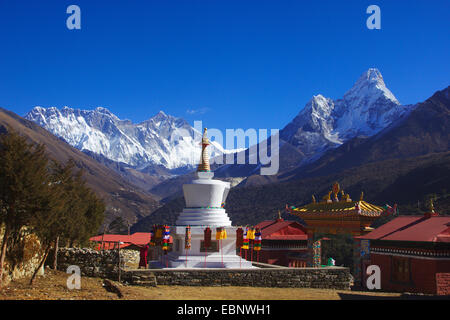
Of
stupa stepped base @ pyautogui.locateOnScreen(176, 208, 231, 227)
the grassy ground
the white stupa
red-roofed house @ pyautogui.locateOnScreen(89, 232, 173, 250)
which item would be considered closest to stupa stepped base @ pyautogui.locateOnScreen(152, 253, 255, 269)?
the white stupa

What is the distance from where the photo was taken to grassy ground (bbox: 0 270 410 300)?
14398mm

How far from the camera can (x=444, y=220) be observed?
22.7 metres

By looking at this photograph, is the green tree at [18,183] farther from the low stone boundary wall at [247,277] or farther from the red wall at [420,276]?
the red wall at [420,276]

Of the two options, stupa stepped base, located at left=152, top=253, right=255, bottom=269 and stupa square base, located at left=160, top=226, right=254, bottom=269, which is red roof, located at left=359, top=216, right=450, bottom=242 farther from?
stupa stepped base, located at left=152, top=253, right=255, bottom=269

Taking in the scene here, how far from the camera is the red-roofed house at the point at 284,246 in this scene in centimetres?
3488

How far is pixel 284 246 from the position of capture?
3544cm

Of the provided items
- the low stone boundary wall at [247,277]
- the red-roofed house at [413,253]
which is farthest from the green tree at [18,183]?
the red-roofed house at [413,253]

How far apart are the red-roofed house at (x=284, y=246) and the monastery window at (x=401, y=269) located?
11216 millimetres

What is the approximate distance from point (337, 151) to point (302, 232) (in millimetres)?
159002

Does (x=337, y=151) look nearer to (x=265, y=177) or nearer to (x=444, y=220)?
(x=265, y=177)

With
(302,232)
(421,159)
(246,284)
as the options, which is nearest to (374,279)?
(246,284)

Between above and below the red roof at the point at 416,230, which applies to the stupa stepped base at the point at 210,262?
below

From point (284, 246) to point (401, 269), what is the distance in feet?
43.6

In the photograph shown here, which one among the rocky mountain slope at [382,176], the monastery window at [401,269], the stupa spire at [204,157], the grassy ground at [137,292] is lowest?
the grassy ground at [137,292]
